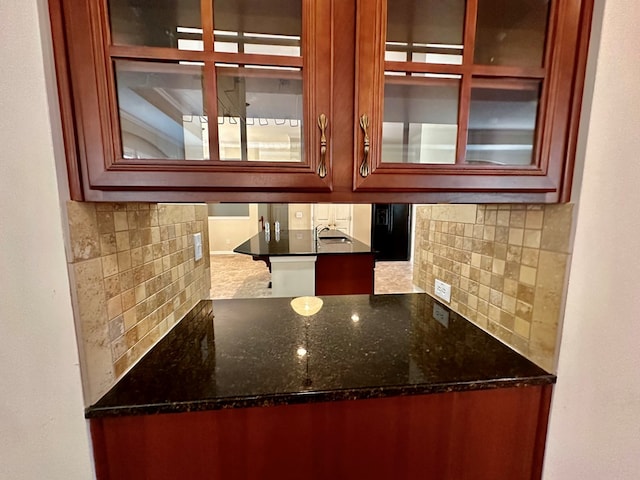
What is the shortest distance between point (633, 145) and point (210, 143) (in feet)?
3.01

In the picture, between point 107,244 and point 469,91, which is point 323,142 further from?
point 107,244

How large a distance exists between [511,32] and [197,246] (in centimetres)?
133

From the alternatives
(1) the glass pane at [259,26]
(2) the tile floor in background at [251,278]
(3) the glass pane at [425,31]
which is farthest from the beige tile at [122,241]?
(2) the tile floor in background at [251,278]

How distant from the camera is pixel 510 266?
36.7 inches

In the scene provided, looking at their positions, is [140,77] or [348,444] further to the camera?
[348,444]

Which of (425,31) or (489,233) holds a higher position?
(425,31)

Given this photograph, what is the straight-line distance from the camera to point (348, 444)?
2.53 ft

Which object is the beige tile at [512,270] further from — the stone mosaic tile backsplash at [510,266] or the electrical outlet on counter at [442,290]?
the electrical outlet on counter at [442,290]

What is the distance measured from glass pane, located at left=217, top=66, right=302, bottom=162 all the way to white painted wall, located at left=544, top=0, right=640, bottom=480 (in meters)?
0.71

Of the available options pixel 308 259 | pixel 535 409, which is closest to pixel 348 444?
pixel 535 409

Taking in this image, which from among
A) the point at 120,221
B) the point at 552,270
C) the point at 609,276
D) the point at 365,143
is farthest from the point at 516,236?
the point at 120,221

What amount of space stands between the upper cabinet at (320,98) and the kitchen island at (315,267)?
1982 millimetres

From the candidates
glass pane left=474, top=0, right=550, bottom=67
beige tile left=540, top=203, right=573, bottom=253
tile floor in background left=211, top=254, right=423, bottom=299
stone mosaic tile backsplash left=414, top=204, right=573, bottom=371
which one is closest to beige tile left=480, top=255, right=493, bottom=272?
stone mosaic tile backsplash left=414, top=204, right=573, bottom=371

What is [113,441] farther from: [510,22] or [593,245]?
[510,22]
